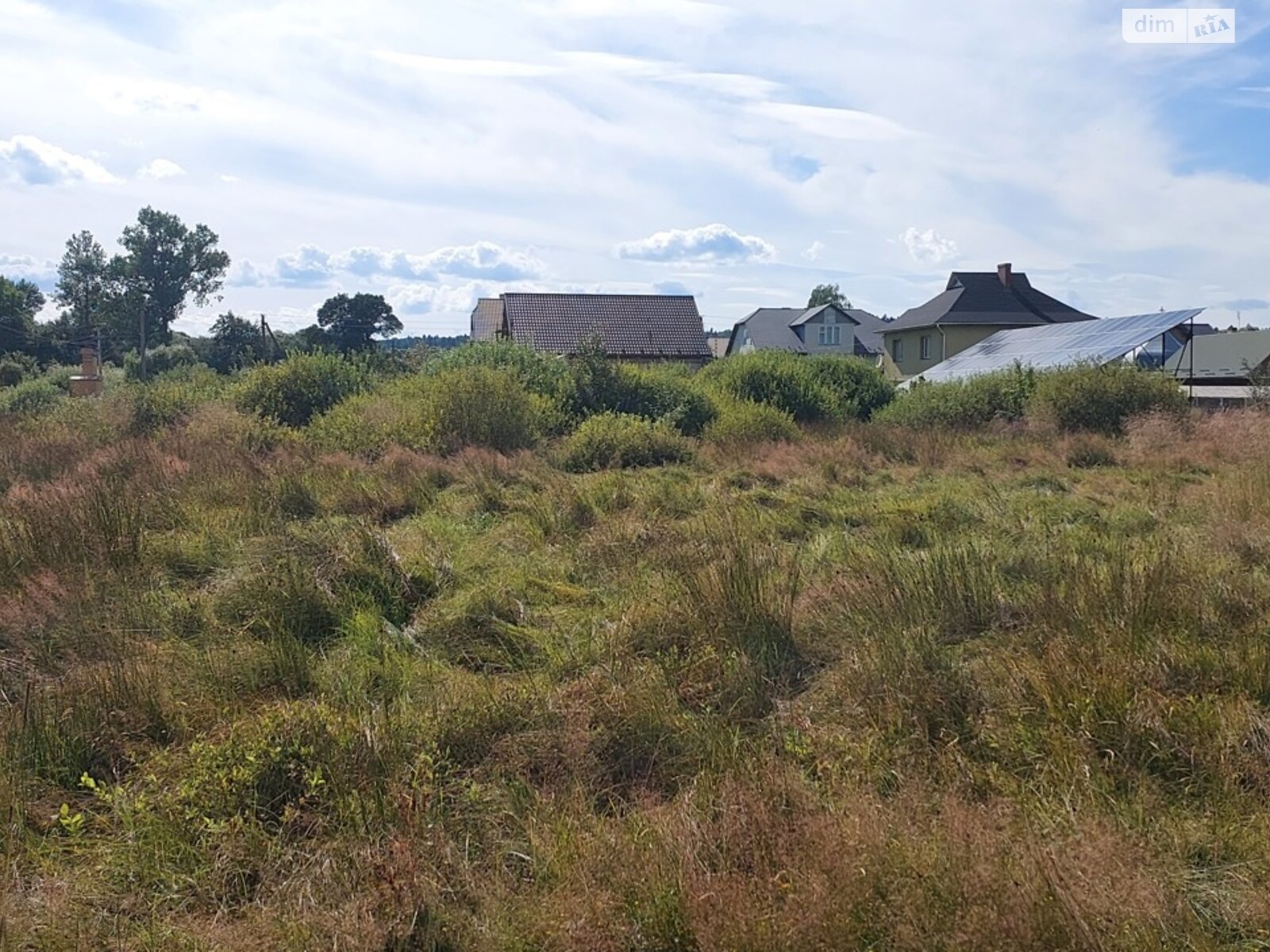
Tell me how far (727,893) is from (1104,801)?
1621 millimetres

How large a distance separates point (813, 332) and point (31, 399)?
45924mm

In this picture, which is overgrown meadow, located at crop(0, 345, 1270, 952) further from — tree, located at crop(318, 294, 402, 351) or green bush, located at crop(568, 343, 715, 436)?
tree, located at crop(318, 294, 402, 351)

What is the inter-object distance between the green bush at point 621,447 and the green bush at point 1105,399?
336 inches

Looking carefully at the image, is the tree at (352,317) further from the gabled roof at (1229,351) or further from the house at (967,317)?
the gabled roof at (1229,351)

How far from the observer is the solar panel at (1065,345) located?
72.0 feet

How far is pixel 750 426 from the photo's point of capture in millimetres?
18656

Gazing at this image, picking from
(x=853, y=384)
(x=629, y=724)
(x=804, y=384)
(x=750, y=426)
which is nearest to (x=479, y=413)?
(x=750, y=426)

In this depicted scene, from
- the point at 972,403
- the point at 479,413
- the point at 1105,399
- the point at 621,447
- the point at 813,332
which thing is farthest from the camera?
the point at 813,332

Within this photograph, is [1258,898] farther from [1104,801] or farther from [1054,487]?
[1054,487]

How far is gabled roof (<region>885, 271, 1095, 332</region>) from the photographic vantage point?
38.9 metres

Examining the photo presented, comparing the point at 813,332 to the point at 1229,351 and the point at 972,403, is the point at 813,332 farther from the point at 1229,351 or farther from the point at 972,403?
the point at 972,403

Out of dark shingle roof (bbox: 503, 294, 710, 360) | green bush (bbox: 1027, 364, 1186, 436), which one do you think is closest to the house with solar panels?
green bush (bbox: 1027, 364, 1186, 436)

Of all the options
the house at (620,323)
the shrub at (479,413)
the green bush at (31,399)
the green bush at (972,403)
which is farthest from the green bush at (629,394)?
the house at (620,323)

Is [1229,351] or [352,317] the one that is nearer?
[1229,351]
